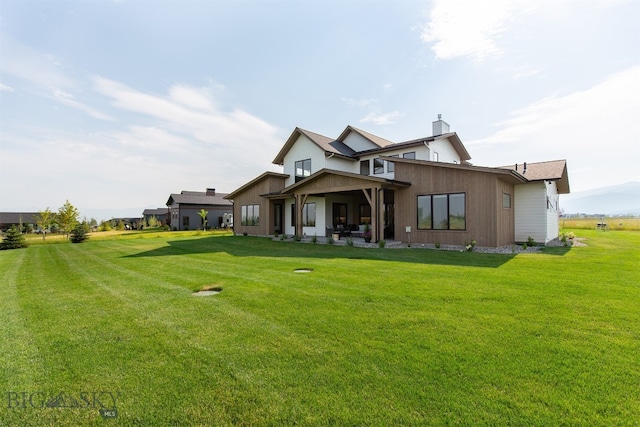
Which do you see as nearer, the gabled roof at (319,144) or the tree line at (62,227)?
the tree line at (62,227)

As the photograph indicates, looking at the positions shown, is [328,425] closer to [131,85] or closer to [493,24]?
[493,24]

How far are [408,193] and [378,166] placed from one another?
481 centimetres

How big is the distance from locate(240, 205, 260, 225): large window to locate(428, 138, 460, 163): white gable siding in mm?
12613

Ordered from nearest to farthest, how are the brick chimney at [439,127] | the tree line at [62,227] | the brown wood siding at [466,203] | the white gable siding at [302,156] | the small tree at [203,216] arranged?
the brown wood siding at [466,203] → the tree line at [62,227] → the brick chimney at [439,127] → the white gable siding at [302,156] → the small tree at [203,216]

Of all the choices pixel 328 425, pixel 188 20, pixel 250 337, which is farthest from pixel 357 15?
pixel 328 425

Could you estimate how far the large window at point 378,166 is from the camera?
17953 mm

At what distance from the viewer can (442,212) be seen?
12969 millimetres

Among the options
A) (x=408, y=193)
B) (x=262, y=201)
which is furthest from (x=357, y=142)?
(x=262, y=201)

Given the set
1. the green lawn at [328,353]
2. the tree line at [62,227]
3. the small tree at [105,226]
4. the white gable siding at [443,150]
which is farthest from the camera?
the small tree at [105,226]

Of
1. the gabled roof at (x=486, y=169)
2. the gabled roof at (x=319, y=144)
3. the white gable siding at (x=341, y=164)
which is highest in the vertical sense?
the gabled roof at (x=319, y=144)

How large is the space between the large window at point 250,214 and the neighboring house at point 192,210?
16.7 meters

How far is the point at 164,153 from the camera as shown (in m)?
21.5

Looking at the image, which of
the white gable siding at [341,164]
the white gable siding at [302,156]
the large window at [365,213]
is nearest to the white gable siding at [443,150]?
the white gable siding at [341,164]

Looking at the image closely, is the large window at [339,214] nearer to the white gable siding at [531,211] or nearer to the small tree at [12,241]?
the white gable siding at [531,211]
